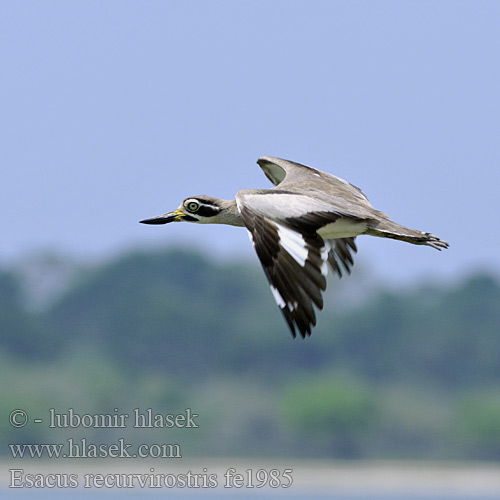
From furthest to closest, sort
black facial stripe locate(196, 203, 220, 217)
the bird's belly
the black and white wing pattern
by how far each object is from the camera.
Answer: black facial stripe locate(196, 203, 220, 217) → the bird's belly → the black and white wing pattern

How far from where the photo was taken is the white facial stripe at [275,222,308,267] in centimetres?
1723

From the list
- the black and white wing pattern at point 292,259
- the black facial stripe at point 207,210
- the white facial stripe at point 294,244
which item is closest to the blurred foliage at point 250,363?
the black facial stripe at point 207,210

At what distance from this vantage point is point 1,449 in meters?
88.4

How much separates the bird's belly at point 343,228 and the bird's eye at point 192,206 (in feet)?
6.54

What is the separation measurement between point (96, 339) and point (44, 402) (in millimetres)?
23390

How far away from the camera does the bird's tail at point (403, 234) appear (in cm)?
1966

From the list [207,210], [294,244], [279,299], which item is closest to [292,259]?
[294,244]

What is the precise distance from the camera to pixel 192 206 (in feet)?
68.9

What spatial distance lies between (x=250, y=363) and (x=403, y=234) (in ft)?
288

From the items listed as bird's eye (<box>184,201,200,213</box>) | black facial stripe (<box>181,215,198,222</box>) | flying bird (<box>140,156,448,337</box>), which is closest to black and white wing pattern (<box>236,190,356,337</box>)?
flying bird (<box>140,156,448,337</box>)

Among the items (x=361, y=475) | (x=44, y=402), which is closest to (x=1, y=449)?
(x=44, y=402)

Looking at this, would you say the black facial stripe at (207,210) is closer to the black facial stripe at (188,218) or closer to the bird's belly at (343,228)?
the black facial stripe at (188,218)

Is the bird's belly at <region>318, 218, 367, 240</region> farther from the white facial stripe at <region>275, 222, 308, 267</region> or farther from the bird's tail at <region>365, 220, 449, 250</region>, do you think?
the white facial stripe at <region>275, 222, 308, 267</region>

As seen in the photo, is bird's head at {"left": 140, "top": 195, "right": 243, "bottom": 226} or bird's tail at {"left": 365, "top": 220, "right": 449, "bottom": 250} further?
bird's head at {"left": 140, "top": 195, "right": 243, "bottom": 226}
